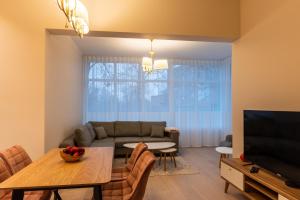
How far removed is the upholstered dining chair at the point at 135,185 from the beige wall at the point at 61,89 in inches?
49.7

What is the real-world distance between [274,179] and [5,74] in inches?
135

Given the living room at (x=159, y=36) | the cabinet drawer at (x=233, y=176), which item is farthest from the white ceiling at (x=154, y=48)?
the cabinet drawer at (x=233, y=176)

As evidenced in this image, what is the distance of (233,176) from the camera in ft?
9.55

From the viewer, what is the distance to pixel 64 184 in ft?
5.30

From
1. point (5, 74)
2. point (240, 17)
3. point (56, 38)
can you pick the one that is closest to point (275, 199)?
point (240, 17)

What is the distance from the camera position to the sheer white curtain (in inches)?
245

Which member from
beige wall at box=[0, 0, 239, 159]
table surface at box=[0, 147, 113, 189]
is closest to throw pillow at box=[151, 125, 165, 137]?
beige wall at box=[0, 0, 239, 159]

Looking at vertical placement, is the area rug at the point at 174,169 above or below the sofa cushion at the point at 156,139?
below

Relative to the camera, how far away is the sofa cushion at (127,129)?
19.3ft

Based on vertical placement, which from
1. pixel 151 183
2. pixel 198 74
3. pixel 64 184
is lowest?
pixel 151 183

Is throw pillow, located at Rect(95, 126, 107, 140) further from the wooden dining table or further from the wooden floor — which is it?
the wooden dining table

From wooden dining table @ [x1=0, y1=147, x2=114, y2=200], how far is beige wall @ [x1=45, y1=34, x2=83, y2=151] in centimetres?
103

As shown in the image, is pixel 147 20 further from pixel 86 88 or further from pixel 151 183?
pixel 86 88

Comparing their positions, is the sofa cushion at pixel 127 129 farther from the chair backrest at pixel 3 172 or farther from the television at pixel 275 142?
the chair backrest at pixel 3 172
